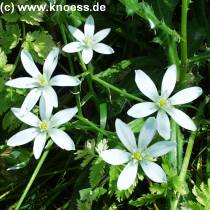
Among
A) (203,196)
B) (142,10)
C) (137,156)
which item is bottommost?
(203,196)

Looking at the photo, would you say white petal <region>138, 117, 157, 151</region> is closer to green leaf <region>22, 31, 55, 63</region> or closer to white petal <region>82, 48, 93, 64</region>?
white petal <region>82, 48, 93, 64</region>

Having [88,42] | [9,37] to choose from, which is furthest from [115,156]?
[9,37]

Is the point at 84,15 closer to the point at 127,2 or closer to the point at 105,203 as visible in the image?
the point at 127,2

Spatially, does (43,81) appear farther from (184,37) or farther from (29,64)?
(184,37)

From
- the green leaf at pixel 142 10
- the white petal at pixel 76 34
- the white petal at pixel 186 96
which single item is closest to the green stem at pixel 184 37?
the green leaf at pixel 142 10

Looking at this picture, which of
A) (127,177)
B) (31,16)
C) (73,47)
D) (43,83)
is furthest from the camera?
(31,16)

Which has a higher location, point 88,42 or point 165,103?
point 88,42

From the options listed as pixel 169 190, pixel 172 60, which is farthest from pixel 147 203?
pixel 172 60
